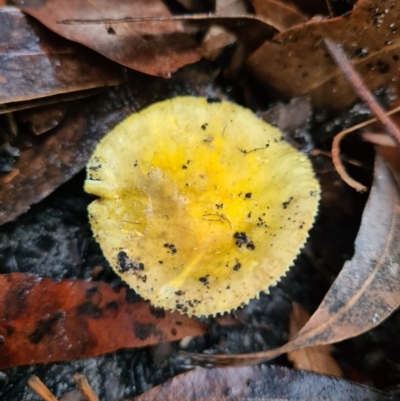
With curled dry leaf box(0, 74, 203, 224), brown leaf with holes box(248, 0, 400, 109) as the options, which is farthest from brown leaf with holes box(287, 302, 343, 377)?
curled dry leaf box(0, 74, 203, 224)

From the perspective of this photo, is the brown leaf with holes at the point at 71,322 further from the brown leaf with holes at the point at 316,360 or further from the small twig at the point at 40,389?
the brown leaf with holes at the point at 316,360

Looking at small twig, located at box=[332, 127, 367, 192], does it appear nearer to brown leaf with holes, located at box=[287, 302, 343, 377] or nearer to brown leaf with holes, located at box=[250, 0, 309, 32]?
brown leaf with holes, located at box=[250, 0, 309, 32]

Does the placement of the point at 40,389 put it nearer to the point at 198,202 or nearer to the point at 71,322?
the point at 71,322

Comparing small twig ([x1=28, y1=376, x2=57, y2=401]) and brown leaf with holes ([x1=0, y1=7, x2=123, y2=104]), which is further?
brown leaf with holes ([x1=0, y1=7, x2=123, y2=104])

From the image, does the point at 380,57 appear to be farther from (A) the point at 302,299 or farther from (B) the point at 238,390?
(B) the point at 238,390

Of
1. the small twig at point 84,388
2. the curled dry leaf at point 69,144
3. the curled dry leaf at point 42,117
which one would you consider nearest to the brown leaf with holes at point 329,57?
the curled dry leaf at point 69,144

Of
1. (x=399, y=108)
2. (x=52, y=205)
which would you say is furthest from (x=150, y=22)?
(x=399, y=108)
